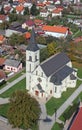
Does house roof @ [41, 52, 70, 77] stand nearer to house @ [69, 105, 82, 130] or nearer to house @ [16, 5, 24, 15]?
house @ [69, 105, 82, 130]

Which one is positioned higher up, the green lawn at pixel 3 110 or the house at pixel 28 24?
the green lawn at pixel 3 110

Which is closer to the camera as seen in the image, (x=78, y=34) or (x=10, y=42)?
(x=10, y=42)

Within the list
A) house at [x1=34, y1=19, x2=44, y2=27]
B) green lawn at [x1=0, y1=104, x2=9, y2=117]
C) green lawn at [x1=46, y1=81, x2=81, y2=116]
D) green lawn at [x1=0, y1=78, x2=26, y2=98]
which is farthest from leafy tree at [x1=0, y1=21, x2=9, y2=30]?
green lawn at [x1=0, y1=104, x2=9, y2=117]

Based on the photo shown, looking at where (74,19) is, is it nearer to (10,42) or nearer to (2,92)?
(10,42)

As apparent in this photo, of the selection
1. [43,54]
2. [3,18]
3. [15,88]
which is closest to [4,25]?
[3,18]

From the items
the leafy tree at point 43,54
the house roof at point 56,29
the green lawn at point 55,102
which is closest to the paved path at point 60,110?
the green lawn at point 55,102

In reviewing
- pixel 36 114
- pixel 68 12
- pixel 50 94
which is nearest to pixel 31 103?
pixel 36 114

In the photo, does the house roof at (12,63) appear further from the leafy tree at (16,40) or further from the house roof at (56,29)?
the house roof at (56,29)
